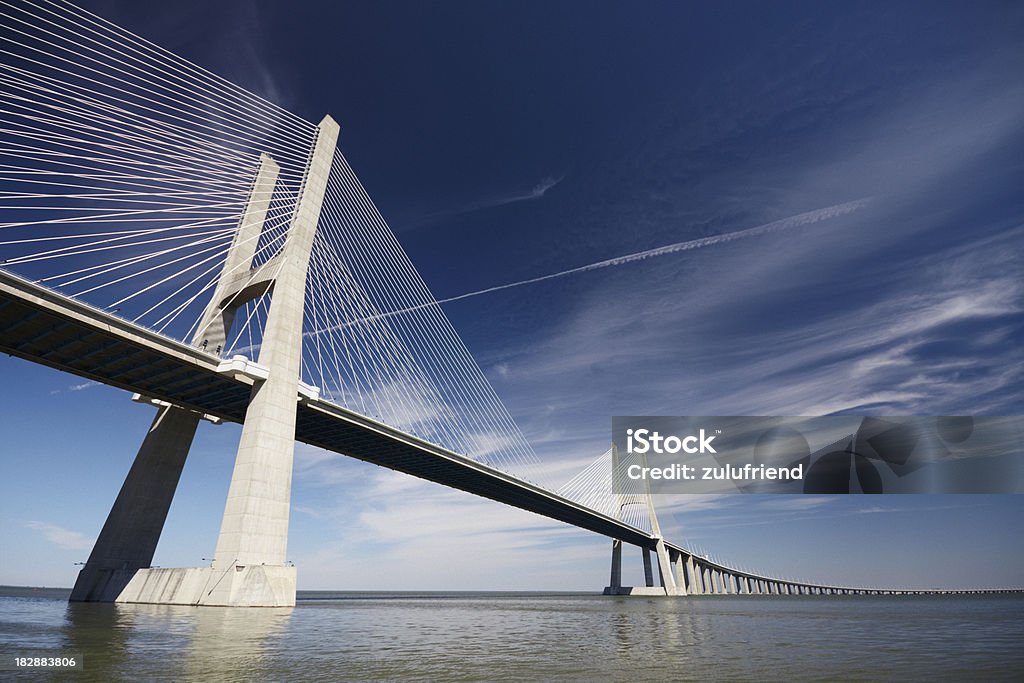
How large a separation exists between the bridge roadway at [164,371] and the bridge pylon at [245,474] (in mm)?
2470

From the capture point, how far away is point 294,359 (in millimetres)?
37375

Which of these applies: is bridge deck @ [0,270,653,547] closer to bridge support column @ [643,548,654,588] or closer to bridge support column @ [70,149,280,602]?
bridge support column @ [70,149,280,602]

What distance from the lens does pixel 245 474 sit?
33.3m

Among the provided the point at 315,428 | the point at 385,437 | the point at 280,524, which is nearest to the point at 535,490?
the point at 385,437

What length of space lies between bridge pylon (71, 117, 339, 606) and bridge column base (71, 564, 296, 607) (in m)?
0.05

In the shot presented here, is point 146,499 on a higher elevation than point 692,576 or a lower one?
higher

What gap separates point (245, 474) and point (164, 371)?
8.00 meters

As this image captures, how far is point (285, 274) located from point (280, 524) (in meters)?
15.3

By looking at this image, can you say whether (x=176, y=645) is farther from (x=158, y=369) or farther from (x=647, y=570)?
(x=647, y=570)

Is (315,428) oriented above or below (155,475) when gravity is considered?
above

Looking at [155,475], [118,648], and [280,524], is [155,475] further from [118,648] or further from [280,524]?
[118,648]

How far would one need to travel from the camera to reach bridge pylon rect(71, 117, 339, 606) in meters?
31.9

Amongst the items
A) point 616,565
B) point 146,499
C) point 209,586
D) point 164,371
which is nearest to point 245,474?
point 209,586

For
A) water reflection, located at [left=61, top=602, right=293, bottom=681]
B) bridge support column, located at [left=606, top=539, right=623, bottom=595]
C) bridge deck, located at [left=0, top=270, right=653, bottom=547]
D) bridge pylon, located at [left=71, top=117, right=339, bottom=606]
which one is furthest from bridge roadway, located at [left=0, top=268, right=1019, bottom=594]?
bridge support column, located at [left=606, top=539, right=623, bottom=595]
